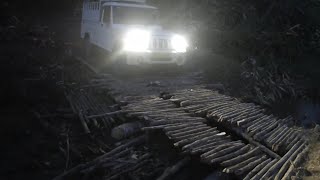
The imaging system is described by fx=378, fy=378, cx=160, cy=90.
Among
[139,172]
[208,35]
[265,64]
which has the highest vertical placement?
[208,35]

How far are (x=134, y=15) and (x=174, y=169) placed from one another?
28.9 ft

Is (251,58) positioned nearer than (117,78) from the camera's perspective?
No

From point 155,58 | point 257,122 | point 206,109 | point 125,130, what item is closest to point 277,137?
point 257,122

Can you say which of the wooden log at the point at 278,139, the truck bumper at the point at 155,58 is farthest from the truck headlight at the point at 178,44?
the wooden log at the point at 278,139

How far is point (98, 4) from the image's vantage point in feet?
54.2

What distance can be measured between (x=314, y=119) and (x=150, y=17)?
7.42 metres

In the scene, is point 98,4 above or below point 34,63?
above

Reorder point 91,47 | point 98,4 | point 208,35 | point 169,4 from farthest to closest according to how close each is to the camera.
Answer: point 169,4
point 208,35
point 91,47
point 98,4

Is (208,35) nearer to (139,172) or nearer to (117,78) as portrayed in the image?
(117,78)

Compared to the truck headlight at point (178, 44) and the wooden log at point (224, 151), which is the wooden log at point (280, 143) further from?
the truck headlight at point (178, 44)

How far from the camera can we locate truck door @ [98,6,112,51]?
14492 millimetres

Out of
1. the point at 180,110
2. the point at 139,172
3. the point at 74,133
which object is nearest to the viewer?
the point at 139,172

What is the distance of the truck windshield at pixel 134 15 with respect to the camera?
47.8ft

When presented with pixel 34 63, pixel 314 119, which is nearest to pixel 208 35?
pixel 314 119
